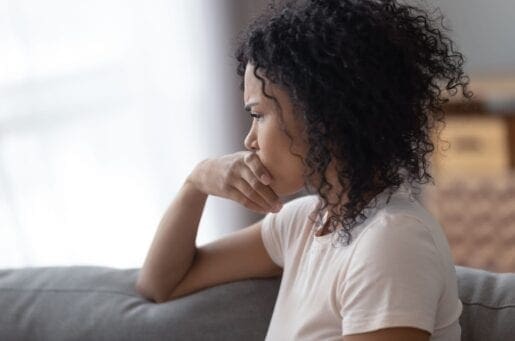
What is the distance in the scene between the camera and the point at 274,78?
1.40 metres

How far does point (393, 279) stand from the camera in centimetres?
130

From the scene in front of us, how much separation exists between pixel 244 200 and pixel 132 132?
1261 mm

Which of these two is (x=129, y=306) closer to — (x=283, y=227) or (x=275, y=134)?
(x=283, y=227)

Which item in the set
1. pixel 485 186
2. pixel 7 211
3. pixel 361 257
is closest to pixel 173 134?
pixel 7 211

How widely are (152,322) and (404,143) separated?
0.62m

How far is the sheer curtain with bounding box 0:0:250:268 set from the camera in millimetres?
2553

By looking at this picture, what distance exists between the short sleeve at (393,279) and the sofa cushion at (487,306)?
23cm

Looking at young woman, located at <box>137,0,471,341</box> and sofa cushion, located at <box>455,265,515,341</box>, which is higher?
young woman, located at <box>137,0,471,341</box>

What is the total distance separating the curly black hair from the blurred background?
91 centimetres

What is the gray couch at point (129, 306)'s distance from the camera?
1.66 metres

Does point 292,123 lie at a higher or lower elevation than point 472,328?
higher

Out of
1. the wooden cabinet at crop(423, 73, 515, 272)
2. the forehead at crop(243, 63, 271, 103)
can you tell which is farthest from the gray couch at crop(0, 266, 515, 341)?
the wooden cabinet at crop(423, 73, 515, 272)

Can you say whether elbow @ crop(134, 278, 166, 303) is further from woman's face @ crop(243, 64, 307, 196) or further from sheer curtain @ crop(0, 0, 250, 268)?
sheer curtain @ crop(0, 0, 250, 268)

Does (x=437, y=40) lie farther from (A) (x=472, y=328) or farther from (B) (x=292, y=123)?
(A) (x=472, y=328)
